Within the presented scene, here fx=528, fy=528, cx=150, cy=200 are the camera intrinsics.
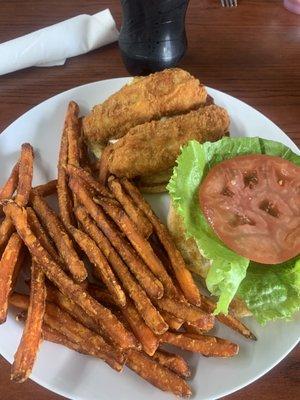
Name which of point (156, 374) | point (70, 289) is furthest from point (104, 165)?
point (156, 374)

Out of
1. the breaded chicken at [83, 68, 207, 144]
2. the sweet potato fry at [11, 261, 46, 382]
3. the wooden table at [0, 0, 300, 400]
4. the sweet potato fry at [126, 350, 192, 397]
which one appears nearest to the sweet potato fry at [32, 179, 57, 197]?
the breaded chicken at [83, 68, 207, 144]

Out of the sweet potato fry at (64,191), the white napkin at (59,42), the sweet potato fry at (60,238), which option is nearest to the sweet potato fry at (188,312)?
the sweet potato fry at (60,238)

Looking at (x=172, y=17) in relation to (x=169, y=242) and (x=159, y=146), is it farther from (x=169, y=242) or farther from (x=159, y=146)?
(x=169, y=242)

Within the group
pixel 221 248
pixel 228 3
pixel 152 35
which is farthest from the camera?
pixel 228 3

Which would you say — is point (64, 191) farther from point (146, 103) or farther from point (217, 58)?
point (217, 58)

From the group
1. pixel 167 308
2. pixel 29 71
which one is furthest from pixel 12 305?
pixel 29 71

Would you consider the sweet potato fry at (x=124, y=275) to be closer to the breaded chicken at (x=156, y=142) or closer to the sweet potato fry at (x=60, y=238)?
the sweet potato fry at (x=60, y=238)

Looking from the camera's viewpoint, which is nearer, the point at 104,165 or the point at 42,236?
the point at 42,236
